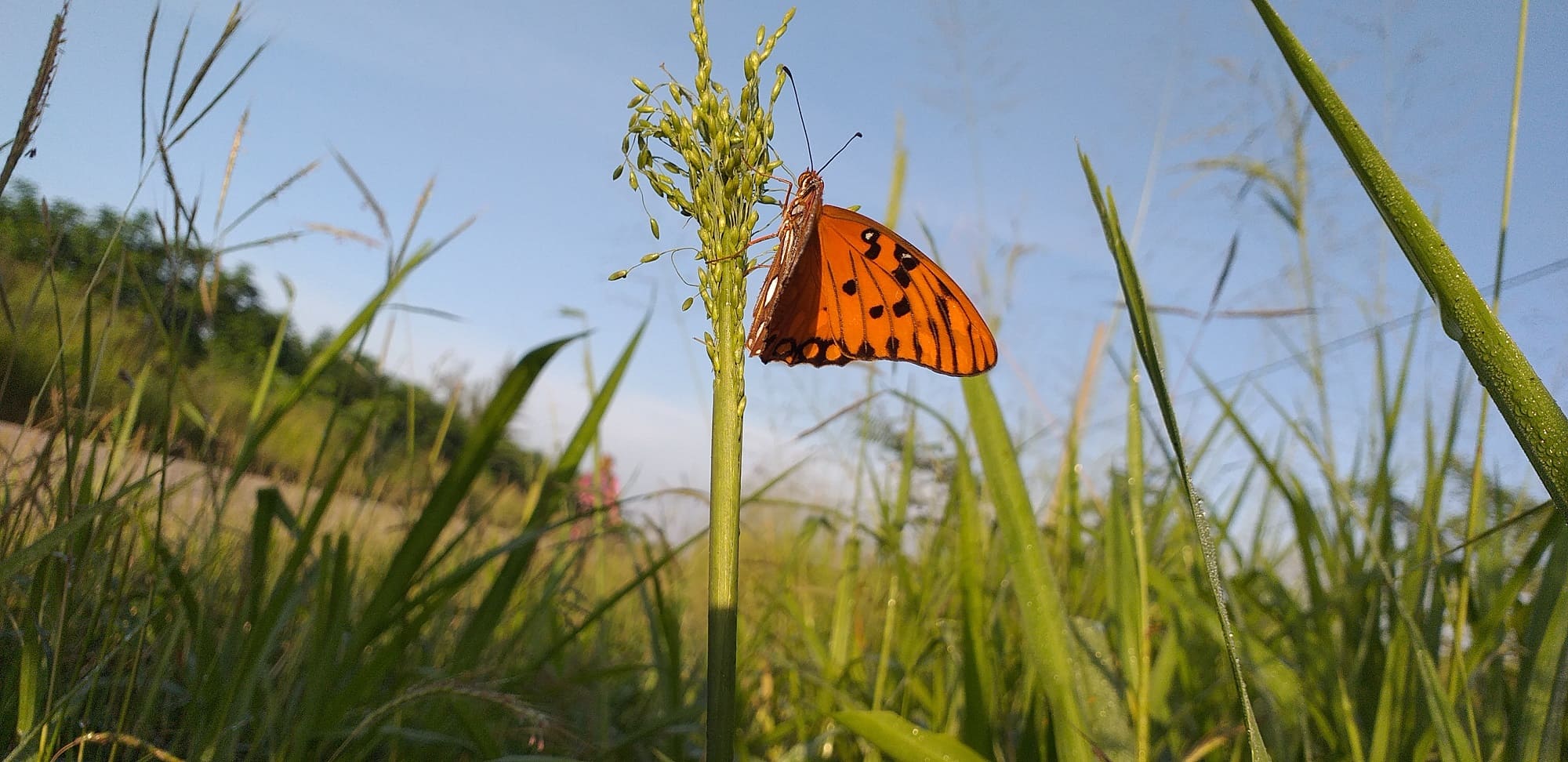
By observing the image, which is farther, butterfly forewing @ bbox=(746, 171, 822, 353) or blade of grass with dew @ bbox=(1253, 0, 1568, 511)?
butterfly forewing @ bbox=(746, 171, 822, 353)

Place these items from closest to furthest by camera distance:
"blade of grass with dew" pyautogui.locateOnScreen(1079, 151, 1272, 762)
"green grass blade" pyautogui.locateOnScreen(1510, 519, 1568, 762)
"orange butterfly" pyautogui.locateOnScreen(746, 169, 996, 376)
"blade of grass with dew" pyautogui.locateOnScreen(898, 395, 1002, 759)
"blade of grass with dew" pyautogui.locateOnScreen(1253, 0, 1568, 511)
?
"blade of grass with dew" pyautogui.locateOnScreen(1253, 0, 1568, 511), "blade of grass with dew" pyautogui.locateOnScreen(1079, 151, 1272, 762), "green grass blade" pyautogui.locateOnScreen(1510, 519, 1568, 762), "orange butterfly" pyautogui.locateOnScreen(746, 169, 996, 376), "blade of grass with dew" pyautogui.locateOnScreen(898, 395, 1002, 759)

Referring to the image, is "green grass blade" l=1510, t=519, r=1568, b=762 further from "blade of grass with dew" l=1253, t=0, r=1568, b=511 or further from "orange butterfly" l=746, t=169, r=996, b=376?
"orange butterfly" l=746, t=169, r=996, b=376

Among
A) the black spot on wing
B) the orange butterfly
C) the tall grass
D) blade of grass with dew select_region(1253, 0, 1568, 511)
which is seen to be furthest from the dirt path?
blade of grass with dew select_region(1253, 0, 1568, 511)

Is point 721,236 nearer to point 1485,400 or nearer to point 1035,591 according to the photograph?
point 1035,591

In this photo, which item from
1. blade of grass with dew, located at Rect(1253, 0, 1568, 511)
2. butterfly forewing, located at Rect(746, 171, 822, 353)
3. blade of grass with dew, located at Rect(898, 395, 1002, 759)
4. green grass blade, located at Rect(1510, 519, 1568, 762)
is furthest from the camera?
blade of grass with dew, located at Rect(898, 395, 1002, 759)

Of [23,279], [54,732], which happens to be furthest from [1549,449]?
[23,279]
